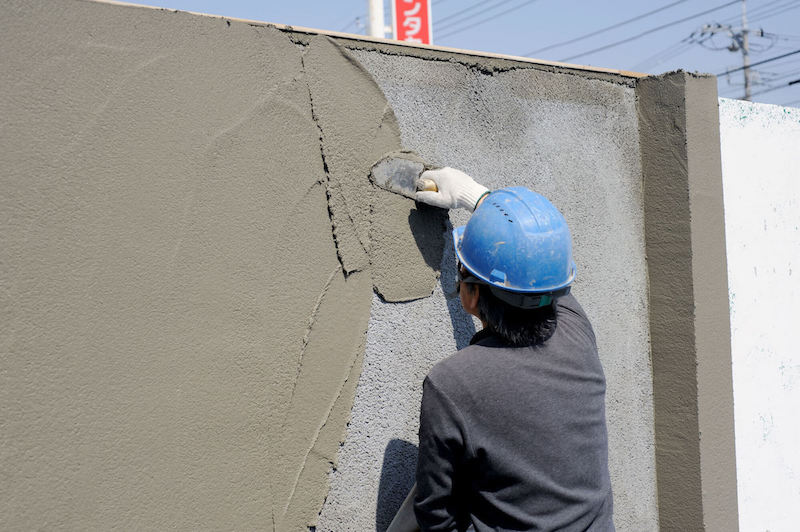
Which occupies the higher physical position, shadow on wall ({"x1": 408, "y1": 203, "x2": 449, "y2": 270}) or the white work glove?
the white work glove

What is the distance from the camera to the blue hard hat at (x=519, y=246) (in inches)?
65.6

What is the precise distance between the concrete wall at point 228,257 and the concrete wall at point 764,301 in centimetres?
53

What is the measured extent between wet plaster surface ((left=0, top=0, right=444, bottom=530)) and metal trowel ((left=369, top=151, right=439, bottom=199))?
3 centimetres

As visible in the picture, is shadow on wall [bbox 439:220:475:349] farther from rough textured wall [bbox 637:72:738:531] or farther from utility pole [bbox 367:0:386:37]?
utility pole [bbox 367:0:386:37]

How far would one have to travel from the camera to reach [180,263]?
1776 millimetres

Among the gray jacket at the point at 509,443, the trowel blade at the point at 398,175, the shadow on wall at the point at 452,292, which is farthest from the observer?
the shadow on wall at the point at 452,292

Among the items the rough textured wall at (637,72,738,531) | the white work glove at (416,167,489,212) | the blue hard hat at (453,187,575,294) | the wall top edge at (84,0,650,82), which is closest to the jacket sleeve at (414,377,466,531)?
Answer: the blue hard hat at (453,187,575,294)

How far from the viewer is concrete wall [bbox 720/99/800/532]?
3.02 m

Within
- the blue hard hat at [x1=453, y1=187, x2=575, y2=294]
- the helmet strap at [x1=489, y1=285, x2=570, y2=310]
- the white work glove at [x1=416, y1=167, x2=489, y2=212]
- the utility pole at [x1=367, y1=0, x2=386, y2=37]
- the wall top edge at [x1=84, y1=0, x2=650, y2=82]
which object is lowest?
the helmet strap at [x1=489, y1=285, x2=570, y2=310]

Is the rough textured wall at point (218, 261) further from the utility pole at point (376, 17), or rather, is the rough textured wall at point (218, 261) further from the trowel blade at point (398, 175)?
the utility pole at point (376, 17)

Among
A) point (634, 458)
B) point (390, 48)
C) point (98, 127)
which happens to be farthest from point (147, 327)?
point (634, 458)

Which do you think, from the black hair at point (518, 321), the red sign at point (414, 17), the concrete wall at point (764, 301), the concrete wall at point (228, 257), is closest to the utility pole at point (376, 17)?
the red sign at point (414, 17)

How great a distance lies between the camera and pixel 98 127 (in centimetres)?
167

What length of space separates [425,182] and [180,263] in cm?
83
